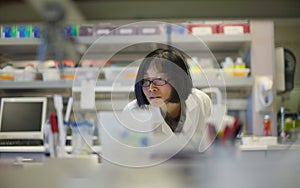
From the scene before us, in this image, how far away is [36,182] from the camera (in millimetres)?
250

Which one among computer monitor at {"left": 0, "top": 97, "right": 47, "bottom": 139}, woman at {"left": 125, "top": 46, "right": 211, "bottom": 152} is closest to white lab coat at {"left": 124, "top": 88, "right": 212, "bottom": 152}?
woman at {"left": 125, "top": 46, "right": 211, "bottom": 152}

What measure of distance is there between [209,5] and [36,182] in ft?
0.64

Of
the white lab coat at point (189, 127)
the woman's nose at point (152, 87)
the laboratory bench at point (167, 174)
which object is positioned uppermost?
the woman's nose at point (152, 87)

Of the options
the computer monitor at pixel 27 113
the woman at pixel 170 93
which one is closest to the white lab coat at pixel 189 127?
the woman at pixel 170 93

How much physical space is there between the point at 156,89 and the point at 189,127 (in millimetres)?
43

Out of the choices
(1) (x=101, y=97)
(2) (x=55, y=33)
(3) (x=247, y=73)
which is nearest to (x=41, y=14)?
(2) (x=55, y=33)

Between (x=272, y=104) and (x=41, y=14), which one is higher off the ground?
(x=41, y=14)

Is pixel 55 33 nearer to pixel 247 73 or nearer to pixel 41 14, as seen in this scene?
pixel 41 14

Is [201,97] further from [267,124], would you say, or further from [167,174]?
[267,124]

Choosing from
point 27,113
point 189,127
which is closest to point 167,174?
point 189,127

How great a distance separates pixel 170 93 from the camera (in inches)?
14.5

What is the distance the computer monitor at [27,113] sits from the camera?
81.8 inches

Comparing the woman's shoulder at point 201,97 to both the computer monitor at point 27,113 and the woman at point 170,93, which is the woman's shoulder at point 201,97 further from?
the computer monitor at point 27,113

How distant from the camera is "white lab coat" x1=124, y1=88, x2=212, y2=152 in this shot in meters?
0.31
